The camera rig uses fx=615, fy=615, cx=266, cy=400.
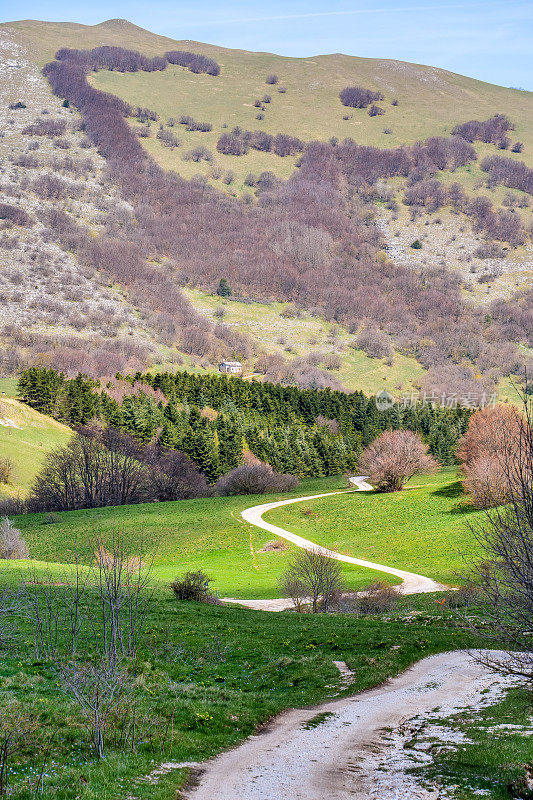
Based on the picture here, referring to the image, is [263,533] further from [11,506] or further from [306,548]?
[11,506]

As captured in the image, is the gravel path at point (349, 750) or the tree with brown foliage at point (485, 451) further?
the tree with brown foliage at point (485, 451)

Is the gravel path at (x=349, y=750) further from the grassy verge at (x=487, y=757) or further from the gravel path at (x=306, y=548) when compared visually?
the gravel path at (x=306, y=548)

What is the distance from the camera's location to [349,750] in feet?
46.2

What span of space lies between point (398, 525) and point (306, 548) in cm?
1066

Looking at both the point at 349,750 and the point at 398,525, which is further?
the point at 398,525

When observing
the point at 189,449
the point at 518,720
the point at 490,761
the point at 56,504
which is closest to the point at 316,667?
the point at 518,720

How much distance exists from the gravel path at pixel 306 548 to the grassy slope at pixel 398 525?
1.28 metres

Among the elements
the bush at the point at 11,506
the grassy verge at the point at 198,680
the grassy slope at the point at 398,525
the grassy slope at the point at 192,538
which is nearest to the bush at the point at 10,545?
the grassy slope at the point at 192,538

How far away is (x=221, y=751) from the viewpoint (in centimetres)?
1402

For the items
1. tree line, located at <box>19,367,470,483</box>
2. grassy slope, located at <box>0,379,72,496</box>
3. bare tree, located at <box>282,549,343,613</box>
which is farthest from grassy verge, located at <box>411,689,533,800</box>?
tree line, located at <box>19,367,470,483</box>

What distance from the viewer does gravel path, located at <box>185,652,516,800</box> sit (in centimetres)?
1181

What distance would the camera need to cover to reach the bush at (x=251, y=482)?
87.7m

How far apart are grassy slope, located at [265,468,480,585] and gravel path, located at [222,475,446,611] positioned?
1279 millimetres

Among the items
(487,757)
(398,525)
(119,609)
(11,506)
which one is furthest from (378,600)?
(11,506)
